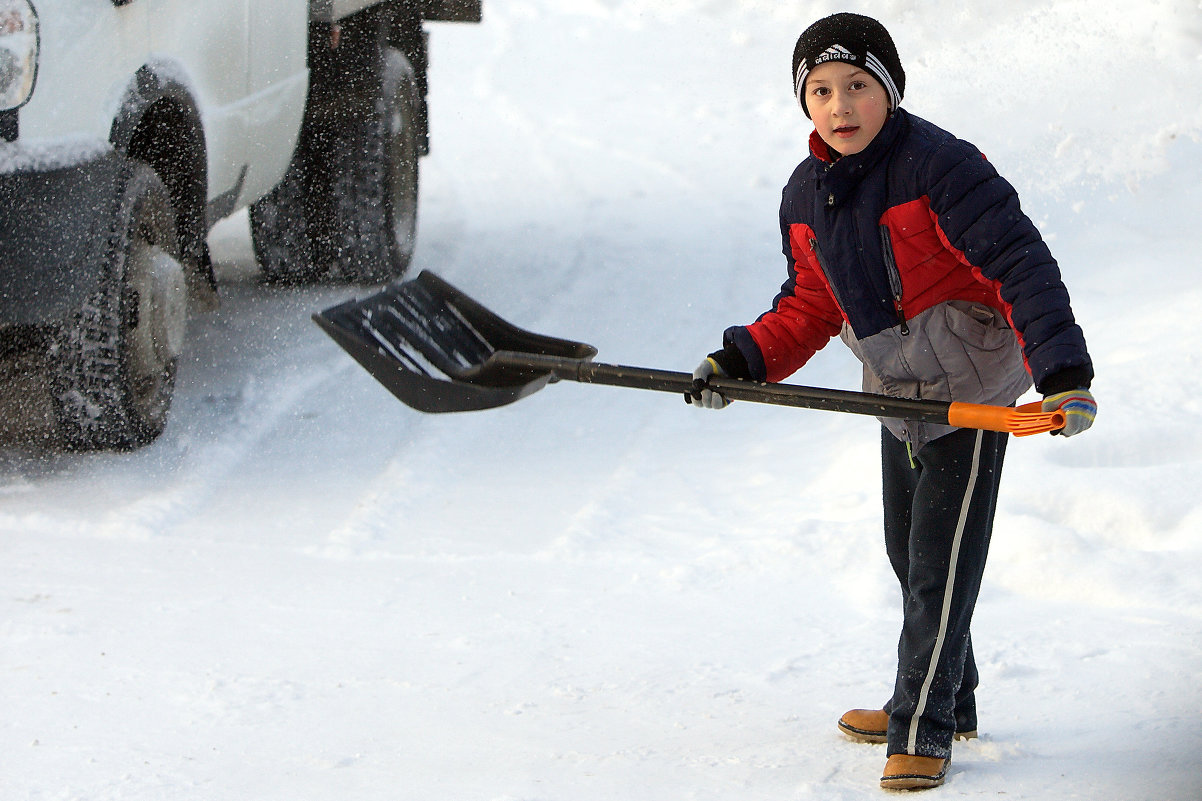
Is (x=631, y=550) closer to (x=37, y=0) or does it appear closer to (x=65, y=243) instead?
(x=65, y=243)

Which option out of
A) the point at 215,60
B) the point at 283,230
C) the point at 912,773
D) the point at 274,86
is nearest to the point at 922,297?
the point at 912,773

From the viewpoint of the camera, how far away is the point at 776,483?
164 inches

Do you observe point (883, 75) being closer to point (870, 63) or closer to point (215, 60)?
point (870, 63)

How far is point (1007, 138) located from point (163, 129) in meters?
5.19

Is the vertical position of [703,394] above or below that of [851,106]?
below

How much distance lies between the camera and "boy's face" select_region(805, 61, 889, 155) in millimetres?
A: 2184

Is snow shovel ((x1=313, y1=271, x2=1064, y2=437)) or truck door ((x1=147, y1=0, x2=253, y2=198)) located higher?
truck door ((x1=147, y1=0, x2=253, y2=198))

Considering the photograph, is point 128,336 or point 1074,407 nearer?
point 1074,407

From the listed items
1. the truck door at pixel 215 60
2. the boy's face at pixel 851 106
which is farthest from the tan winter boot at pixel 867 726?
the truck door at pixel 215 60

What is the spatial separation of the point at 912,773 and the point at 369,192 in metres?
4.47

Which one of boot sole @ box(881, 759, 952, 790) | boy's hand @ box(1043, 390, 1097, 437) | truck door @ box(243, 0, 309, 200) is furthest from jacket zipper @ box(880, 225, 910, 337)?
truck door @ box(243, 0, 309, 200)

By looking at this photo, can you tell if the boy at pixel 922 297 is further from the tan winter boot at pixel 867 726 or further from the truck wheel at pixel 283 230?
the truck wheel at pixel 283 230

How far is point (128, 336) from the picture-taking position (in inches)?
153

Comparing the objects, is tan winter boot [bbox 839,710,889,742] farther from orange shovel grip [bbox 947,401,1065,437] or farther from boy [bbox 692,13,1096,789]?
orange shovel grip [bbox 947,401,1065,437]
